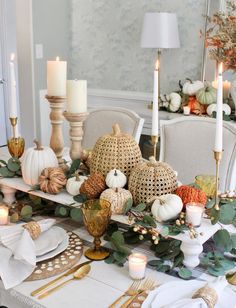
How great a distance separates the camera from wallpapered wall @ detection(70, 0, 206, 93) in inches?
131

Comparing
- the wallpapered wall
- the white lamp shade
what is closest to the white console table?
the white lamp shade

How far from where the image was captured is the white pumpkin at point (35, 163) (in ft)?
4.55

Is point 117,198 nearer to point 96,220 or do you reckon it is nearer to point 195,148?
point 96,220

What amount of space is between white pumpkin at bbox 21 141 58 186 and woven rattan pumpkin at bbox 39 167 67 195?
0.03 metres

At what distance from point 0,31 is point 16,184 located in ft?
12.3

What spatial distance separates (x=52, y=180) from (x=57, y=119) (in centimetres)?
27

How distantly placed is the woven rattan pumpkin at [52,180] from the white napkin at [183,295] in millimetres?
506

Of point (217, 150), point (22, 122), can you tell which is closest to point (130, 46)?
point (22, 122)

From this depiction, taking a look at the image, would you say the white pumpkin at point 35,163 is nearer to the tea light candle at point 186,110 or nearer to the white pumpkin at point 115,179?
the white pumpkin at point 115,179

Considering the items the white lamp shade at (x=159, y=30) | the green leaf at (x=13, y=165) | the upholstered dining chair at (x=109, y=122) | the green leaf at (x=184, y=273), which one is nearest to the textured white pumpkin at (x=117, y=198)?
the green leaf at (x=184, y=273)

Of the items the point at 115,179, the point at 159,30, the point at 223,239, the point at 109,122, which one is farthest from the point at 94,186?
the point at 159,30

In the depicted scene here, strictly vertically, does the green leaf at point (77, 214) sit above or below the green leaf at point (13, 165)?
below

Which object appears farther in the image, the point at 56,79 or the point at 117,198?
the point at 56,79

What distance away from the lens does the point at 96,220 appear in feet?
3.66
